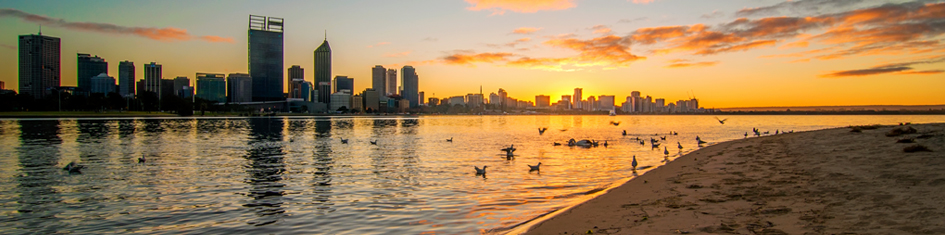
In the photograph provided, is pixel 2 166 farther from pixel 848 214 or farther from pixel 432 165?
pixel 848 214

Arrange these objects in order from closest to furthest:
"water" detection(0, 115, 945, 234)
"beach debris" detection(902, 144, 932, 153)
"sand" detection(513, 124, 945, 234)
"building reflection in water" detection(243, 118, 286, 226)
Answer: "sand" detection(513, 124, 945, 234), "water" detection(0, 115, 945, 234), "building reflection in water" detection(243, 118, 286, 226), "beach debris" detection(902, 144, 932, 153)

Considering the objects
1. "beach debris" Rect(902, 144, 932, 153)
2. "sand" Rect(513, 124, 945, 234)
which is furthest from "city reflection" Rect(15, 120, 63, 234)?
"beach debris" Rect(902, 144, 932, 153)

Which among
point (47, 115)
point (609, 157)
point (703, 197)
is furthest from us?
point (47, 115)

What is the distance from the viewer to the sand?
9805mm

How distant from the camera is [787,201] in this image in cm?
1263

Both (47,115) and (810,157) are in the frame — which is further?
(47,115)

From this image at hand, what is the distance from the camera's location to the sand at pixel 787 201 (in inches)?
386

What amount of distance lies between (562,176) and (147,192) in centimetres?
1737

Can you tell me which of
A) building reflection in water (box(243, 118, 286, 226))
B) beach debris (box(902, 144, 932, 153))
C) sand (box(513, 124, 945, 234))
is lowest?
building reflection in water (box(243, 118, 286, 226))

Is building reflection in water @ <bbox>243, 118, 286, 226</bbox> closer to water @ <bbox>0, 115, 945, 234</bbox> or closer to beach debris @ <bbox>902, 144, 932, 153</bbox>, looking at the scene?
water @ <bbox>0, 115, 945, 234</bbox>

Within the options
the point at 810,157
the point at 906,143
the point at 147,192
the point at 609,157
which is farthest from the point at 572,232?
the point at 609,157

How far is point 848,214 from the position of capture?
10.5 metres

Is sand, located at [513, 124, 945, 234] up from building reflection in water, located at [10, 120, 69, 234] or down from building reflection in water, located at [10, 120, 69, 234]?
up

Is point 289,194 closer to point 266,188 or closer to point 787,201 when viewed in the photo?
point 266,188
